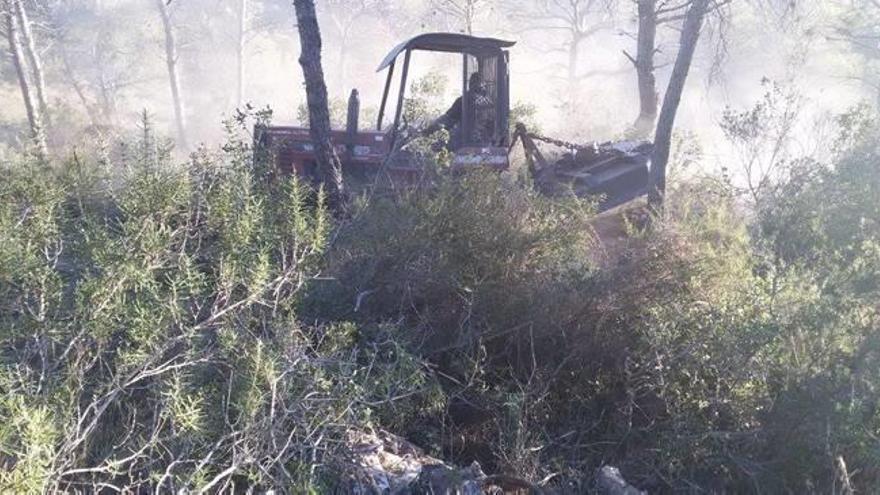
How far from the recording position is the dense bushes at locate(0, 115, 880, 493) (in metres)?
2.83

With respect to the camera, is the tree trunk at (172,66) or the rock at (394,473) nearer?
the rock at (394,473)

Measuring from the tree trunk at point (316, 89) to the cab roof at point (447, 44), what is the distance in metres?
1.72

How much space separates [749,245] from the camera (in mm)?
5520

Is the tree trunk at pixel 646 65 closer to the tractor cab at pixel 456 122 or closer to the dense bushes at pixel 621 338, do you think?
the tractor cab at pixel 456 122

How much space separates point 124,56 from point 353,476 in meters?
39.0

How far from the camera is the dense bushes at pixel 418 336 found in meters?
2.83

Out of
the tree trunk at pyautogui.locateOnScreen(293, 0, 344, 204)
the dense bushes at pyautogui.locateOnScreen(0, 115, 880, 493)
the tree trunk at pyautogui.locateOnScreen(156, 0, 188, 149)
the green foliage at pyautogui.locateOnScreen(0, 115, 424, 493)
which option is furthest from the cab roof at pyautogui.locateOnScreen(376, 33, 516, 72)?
the tree trunk at pyautogui.locateOnScreen(156, 0, 188, 149)

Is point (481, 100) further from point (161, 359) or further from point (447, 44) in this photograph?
point (161, 359)

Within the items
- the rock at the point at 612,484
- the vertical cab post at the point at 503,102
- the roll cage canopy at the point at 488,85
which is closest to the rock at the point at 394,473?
the rock at the point at 612,484

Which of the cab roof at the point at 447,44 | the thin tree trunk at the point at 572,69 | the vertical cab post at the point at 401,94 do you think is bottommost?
the thin tree trunk at the point at 572,69

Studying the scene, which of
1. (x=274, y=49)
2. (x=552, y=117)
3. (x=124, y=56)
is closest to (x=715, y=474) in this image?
(x=552, y=117)

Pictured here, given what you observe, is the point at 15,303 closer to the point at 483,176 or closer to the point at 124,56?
the point at 483,176

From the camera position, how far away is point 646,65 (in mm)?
16781

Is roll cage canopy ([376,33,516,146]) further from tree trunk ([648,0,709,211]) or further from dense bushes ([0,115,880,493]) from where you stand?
dense bushes ([0,115,880,493])
